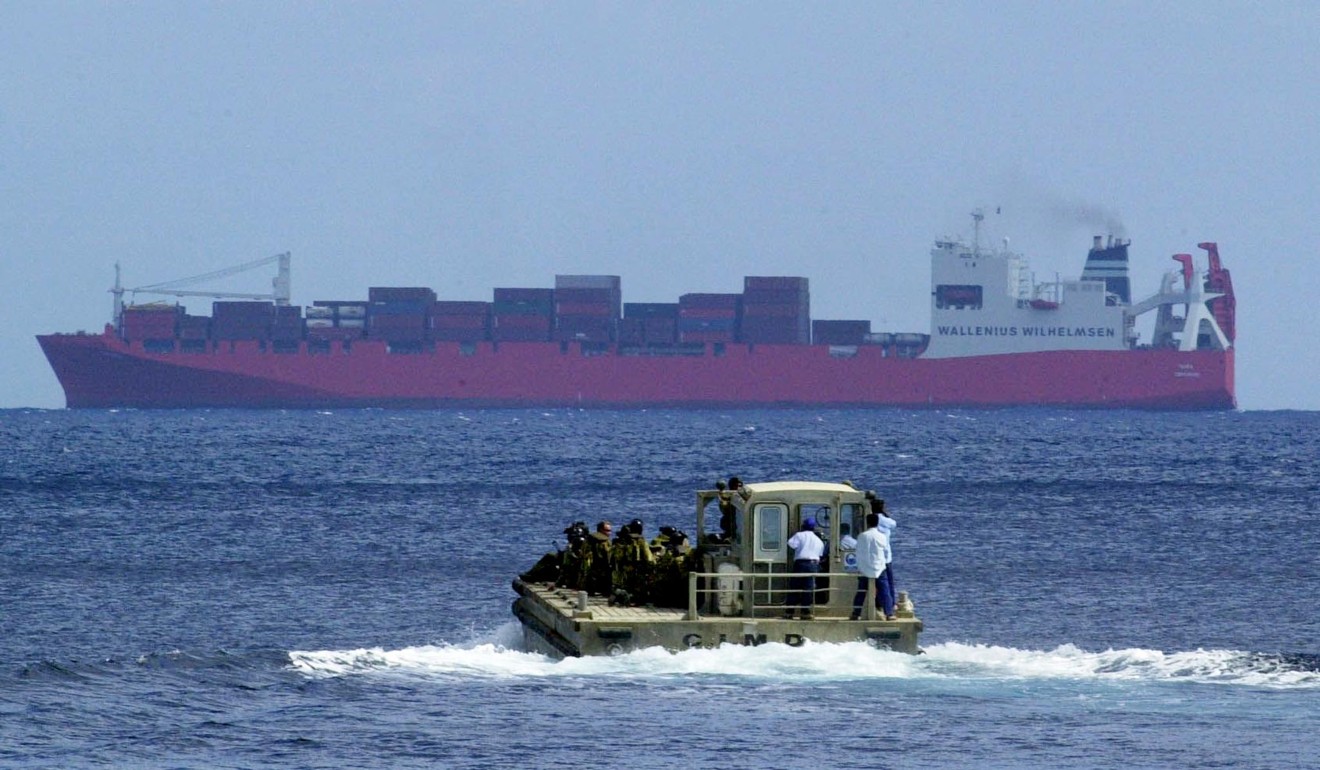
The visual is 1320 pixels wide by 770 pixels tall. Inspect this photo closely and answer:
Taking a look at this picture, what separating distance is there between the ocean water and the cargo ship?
69.4m

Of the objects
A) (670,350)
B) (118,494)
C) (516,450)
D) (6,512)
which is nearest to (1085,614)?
(6,512)

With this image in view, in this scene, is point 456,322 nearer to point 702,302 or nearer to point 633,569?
point 702,302

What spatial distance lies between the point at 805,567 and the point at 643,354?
118 meters

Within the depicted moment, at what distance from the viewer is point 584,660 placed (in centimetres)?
2120

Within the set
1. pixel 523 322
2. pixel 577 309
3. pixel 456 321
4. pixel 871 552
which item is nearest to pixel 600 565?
pixel 871 552

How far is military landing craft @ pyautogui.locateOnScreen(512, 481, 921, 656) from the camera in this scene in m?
21.1

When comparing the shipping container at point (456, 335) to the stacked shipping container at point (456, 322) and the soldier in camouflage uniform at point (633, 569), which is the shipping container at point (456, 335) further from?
the soldier in camouflage uniform at point (633, 569)

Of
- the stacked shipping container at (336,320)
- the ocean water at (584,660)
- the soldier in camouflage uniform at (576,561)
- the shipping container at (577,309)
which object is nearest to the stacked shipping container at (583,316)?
the shipping container at (577,309)

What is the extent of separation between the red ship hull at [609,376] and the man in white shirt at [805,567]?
11620cm

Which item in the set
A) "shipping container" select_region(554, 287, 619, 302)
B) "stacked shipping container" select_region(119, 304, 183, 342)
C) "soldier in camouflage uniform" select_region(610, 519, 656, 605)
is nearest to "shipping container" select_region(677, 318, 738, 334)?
"shipping container" select_region(554, 287, 619, 302)

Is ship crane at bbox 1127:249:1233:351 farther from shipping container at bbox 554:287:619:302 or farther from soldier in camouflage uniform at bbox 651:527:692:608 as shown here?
soldier in camouflage uniform at bbox 651:527:692:608

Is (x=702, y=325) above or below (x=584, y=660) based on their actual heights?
above

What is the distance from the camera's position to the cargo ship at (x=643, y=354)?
138625 mm

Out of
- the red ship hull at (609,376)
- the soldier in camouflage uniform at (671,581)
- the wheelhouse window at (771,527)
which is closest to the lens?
the wheelhouse window at (771,527)
